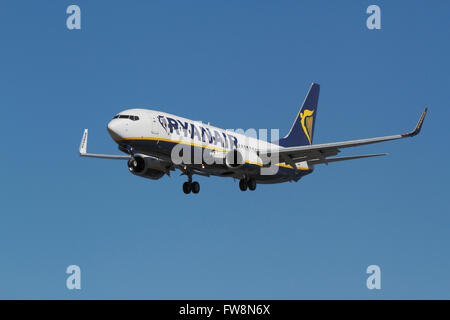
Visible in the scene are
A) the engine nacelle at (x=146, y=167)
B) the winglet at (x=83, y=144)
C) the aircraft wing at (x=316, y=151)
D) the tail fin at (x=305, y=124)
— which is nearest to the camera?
the aircraft wing at (x=316, y=151)

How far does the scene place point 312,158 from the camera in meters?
57.3

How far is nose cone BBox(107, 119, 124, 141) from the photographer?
158ft

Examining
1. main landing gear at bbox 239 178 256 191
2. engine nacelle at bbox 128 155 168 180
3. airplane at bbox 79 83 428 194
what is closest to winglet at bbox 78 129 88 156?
airplane at bbox 79 83 428 194

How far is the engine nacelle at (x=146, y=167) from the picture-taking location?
2108 inches

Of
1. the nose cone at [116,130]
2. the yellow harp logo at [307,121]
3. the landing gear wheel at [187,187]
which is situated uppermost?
the yellow harp logo at [307,121]

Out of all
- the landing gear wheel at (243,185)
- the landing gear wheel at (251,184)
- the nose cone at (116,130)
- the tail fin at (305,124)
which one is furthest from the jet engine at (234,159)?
the tail fin at (305,124)

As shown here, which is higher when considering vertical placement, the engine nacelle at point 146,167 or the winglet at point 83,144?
the winglet at point 83,144

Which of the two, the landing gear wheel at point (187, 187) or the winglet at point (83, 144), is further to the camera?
the winglet at point (83, 144)

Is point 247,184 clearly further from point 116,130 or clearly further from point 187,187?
point 116,130

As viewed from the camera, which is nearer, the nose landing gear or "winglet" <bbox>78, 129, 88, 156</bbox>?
the nose landing gear

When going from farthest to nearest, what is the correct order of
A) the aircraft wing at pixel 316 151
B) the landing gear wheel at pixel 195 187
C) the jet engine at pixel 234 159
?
the landing gear wheel at pixel 195 187 < the jet engine at pixel 234 159 < the aircraft wing at pixel 316 151

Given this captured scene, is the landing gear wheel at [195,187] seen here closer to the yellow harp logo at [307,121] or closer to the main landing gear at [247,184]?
the main landing gear at [247,184]

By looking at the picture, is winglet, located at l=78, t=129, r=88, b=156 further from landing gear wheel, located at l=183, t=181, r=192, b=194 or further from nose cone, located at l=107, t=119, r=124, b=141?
Result: nose cone, located at l=107, t=119, r=124, b=141

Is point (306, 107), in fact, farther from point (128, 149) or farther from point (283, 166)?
point (128, 149)
